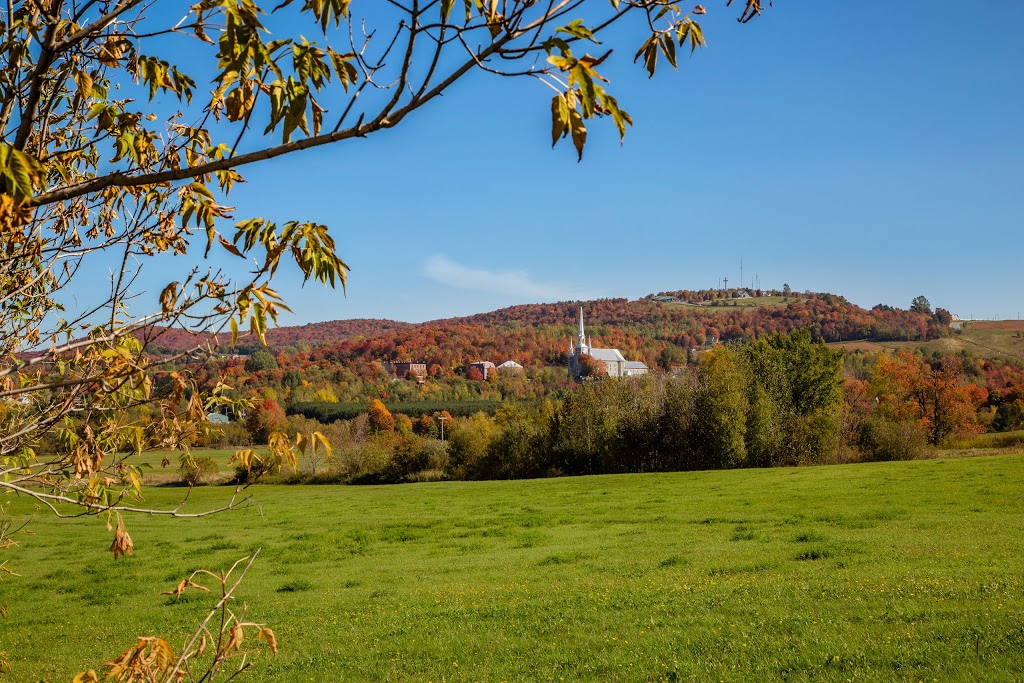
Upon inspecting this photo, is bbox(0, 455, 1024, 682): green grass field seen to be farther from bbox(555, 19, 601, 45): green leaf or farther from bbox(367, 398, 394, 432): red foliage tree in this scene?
bbox(367, 398, 394, 432): red foliage tree

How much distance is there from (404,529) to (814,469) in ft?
81.7

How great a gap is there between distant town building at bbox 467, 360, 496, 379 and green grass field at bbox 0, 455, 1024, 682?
105m

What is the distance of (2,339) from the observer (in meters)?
4.43

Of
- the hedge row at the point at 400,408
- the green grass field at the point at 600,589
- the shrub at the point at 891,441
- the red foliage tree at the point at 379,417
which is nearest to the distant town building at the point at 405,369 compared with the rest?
the hedge row at the point at 400,408

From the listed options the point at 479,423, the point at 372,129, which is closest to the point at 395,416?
the point at 479,423

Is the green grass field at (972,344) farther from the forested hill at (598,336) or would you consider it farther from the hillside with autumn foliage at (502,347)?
the forested hill at (598,336)

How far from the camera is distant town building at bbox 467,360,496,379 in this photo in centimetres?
13225

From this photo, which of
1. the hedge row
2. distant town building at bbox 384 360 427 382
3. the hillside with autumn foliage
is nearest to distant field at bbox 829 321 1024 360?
the hillside with autumn foliage

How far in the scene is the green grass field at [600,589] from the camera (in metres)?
8.08

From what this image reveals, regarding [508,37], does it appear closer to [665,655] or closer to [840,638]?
[665,655]

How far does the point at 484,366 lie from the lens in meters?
138

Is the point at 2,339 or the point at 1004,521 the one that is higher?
the point at 2,339

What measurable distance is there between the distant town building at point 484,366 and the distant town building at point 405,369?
11338mm

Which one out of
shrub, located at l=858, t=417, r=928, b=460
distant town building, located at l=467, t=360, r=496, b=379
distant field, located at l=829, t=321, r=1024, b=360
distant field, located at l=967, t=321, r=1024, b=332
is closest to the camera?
shrub, located at l=858, t=417, r=928, b=460
